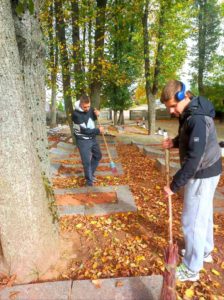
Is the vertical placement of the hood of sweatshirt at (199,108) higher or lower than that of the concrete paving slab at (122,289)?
higher

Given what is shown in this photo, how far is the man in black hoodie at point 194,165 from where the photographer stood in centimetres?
245

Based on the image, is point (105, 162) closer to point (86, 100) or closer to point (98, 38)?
point (86, 100)

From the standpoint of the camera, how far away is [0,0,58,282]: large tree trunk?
2508 millimetres

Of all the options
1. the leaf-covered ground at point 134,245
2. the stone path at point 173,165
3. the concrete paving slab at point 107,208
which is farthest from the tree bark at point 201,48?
the leaf-covered ground at point 134,245

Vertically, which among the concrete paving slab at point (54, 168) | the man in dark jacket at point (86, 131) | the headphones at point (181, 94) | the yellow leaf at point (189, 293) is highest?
the headphones at point (181, 94)

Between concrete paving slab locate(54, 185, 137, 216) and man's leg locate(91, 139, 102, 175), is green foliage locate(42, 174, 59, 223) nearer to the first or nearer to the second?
concrete paving slab locate(54, 185, 137, 216)

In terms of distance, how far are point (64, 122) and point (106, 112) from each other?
1503cm

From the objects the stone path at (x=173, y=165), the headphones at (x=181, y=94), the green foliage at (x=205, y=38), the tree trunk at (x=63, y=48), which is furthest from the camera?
the green foliage at (x=205, y=38)

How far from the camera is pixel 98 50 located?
10.4 metres

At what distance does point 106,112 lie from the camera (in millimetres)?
39156

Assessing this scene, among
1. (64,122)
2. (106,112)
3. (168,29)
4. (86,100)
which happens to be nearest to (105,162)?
(86,100)

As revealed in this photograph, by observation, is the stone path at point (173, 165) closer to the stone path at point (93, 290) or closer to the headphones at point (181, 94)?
the stone path at point (93, 290)

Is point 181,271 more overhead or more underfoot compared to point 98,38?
more underfoot

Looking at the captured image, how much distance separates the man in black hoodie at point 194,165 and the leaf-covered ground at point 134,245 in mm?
260
